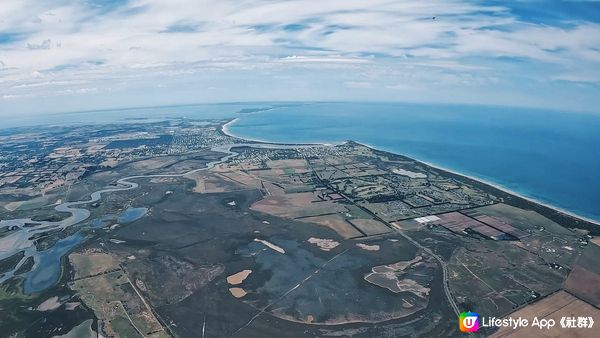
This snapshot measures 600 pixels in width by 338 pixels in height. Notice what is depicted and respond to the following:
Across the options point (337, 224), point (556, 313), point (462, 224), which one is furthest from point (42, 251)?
point (556, 313)

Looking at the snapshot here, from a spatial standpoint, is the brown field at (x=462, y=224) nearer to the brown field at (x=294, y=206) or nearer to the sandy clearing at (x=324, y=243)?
the brown field at (x=294, y=206)

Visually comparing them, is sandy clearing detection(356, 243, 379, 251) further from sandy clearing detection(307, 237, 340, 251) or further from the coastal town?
sandy clearing detection(307, 237, 340, 251)

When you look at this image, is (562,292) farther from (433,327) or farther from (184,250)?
(184,250)

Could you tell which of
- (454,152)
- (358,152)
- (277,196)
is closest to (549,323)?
(277,196)

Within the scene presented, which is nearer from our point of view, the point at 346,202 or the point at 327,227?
the point at 327,227

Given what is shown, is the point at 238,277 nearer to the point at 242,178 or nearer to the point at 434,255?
the point at 434,255

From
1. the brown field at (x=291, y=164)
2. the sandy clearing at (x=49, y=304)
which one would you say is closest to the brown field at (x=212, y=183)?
the brown field at (x=291, y=164)
